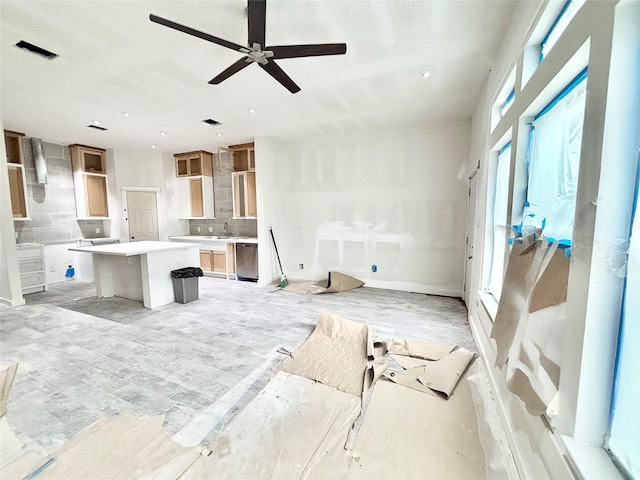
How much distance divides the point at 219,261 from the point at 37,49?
4106 millimetres

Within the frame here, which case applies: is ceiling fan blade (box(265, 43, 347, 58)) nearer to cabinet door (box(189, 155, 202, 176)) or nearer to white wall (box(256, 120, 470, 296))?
white wall (box(256, 120, 470, 296))

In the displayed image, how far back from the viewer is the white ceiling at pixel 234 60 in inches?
77.5

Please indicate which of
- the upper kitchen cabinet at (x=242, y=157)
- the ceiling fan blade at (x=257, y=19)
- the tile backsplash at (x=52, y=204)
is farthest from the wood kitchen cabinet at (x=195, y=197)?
the ceiling fan blade at (x=257, y=19)

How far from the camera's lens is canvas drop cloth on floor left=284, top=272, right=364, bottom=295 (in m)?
4.74

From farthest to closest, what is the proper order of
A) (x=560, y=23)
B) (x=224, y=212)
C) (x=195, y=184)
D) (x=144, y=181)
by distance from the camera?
1. (x=224, y=212)
2. (x=195, y=184)
3. (x=144, y=181)
4. (x=560, y=23)

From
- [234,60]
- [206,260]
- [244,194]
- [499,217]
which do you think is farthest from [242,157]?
[499,217]

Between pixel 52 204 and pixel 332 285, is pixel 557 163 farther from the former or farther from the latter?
pixel 52 204

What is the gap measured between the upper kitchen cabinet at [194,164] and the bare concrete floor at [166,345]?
317cm

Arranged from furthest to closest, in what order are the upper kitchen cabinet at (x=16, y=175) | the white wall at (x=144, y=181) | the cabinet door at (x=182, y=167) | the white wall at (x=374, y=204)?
the cabinet door at (x=182, y=167), the white wall at (x=144, y=181), the upper kitchen cabinet at (x=16, y=175), the white wall at (x=374, y=204)

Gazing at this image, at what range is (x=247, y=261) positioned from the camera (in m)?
5.45

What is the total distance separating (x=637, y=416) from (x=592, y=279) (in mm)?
427

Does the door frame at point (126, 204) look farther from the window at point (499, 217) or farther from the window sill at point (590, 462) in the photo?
the window sill at point (590, 462)

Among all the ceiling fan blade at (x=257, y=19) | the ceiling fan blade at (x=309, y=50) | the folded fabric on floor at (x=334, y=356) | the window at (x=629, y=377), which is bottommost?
the folded fabric on floor at (x=334, y=356)

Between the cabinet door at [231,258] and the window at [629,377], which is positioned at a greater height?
the window at [629,377]
